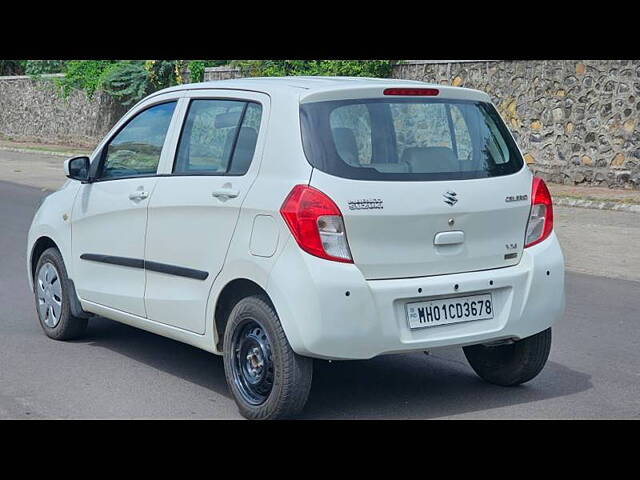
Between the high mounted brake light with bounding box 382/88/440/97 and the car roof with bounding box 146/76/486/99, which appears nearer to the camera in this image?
the car roof with bounding box 146/76/486/99

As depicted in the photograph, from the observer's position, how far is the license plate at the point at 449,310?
5.60 meters

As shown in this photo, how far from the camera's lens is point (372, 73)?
22219 millimetres

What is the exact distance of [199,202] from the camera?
6.12 meters

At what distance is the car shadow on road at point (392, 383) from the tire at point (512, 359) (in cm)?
7

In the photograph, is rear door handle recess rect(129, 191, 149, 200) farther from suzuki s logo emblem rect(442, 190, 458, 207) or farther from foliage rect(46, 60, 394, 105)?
foliage rect(46, 60, 394, 105)

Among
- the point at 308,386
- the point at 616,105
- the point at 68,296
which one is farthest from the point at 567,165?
the point at 308,386

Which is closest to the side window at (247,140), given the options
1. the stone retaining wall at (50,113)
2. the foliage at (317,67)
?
the foliage at (317,67)

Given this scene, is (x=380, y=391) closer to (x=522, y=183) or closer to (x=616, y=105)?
(x=522, y=183)

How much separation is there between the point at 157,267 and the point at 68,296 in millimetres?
1337

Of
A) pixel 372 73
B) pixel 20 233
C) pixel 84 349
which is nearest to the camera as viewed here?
pixel 84 349

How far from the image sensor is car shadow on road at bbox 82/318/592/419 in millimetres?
5992

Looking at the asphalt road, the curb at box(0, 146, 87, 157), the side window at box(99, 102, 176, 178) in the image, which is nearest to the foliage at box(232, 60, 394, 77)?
the curb at box(0, 146, 87, 157)

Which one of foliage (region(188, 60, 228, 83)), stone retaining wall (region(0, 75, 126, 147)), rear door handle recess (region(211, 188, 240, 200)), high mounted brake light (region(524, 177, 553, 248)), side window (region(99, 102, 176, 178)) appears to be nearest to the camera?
rear door handle recess (region(211, 188, 240, 200))

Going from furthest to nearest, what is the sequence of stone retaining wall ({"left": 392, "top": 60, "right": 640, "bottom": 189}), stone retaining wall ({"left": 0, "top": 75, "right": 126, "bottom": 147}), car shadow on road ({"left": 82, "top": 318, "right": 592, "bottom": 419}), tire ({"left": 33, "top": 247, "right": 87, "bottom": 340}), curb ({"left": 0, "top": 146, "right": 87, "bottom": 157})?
stone retaining wall ({"left": 0, "top": 75, "right": 126, "bottom": 147}) < curb ({"left": 0, "top": 146, "right": 87, "bottom": 157}) < stone retaining wall ({"left": 392, "top": 60, "right": 640, "bottom": 189}) < tire ({"left": 33, "top": 247, "right": 87, "bottom": 340}) < car shadow on road ({"left": 82, "top": 318, "right": 592, "bottom": 419})
